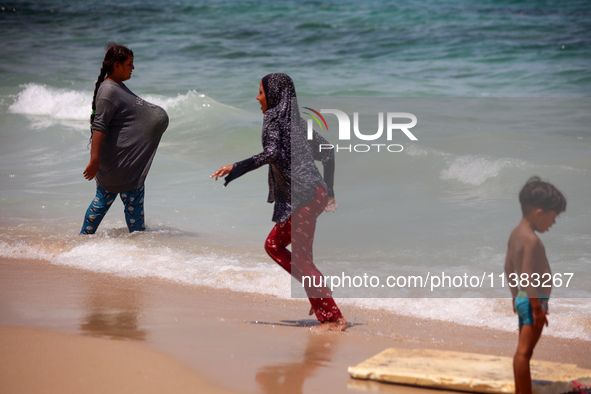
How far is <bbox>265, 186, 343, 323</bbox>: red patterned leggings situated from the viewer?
4465 mm

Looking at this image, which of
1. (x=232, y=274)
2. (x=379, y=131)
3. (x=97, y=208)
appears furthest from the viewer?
(x=379, y=131)

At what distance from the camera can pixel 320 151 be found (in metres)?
4.60

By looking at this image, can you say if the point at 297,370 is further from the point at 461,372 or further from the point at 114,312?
the point at 114,312

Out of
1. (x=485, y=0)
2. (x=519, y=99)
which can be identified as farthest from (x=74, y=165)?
(x=485, y=0)

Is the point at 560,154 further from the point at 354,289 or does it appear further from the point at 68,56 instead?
the point at 68,56

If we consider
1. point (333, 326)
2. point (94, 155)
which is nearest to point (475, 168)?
point (94, 155)

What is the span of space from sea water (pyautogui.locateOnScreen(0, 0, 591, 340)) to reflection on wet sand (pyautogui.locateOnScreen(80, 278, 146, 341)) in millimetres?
541

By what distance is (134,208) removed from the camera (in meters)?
6.94

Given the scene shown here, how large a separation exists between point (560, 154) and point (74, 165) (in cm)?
706

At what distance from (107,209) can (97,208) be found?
10 cm

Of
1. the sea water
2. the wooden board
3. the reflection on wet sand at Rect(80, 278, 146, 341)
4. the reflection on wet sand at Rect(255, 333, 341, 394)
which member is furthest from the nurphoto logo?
the wooden board

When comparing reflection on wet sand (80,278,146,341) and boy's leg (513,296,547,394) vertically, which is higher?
boy's leg (513,296,547,394)

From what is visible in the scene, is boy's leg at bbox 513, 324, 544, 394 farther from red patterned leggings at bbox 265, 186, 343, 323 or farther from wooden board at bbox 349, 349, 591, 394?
red patterned leggings at bbox 265, 186, 343, 323

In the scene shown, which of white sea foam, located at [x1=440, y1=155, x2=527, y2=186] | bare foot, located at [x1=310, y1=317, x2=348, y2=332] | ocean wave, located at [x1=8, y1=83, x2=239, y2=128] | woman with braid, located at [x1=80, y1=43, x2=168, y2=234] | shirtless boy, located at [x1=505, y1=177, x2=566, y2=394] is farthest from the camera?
ocean wave, located at [x1=8, y1=83, x2=239, y2=128]
